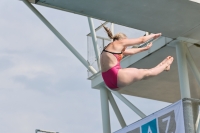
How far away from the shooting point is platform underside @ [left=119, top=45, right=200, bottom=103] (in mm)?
16453

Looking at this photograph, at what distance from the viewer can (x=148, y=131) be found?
15.0m

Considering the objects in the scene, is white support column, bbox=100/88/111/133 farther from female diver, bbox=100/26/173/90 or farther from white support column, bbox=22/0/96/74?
female diver, bbox=100/26/173/90

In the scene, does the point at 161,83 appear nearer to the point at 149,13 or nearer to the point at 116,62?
the point at 149,13

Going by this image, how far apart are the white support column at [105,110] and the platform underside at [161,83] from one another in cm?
66

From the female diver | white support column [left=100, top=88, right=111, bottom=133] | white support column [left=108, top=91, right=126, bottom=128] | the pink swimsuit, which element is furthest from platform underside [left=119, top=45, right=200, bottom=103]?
the pink swimsuit

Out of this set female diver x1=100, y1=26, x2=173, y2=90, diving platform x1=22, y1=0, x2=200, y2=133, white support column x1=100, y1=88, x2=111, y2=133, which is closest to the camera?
female diver x1=100, y1=26, x2=173, y2=90

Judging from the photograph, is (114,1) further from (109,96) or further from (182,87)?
(109,96)

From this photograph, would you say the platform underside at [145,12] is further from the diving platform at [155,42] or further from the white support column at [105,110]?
the white support column at [105,110]

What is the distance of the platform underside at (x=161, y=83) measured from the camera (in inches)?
648

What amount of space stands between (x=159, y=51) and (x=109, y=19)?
10.6ft

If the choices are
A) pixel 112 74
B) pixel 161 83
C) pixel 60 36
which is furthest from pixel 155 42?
pixel 112 74

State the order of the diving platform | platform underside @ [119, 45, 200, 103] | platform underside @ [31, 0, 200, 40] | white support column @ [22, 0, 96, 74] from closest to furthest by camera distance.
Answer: platform underside @ [31, 0, 200, 40] → the diving platform → white support column @ [22, 0, 96, 74] → platform underside @ [119, 45, 200, 103]

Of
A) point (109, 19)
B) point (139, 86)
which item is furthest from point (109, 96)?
point (109, 19)

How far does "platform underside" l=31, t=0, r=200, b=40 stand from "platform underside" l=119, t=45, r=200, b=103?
1876 mm
